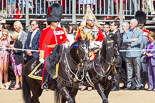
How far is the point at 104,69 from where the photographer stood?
1050cm

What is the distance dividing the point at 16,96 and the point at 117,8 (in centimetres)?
506

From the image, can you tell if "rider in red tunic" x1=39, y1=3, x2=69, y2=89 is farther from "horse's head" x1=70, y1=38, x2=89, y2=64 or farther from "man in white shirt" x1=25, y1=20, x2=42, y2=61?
"man in white shirt" x1=25, y1=20, x2=42, y2=61

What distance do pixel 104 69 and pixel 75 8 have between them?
621 centimetres

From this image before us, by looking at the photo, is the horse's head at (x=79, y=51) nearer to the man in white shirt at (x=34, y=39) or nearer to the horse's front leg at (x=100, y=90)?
the horse's front leg at (x=100, y=90)

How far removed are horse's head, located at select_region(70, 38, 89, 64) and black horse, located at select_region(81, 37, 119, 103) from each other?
3.70 feet

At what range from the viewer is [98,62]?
34.4ft

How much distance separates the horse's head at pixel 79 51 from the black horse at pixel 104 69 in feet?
3.70

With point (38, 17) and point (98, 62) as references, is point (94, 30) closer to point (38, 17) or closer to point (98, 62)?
point (98, 62)

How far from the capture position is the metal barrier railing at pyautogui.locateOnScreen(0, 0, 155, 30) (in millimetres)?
16344

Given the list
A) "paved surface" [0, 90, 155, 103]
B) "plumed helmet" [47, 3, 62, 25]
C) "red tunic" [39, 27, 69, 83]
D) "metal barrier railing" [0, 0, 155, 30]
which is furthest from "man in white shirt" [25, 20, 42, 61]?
"red tunic" [39, 27, 69, 83]

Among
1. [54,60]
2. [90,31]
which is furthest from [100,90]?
[90,31]

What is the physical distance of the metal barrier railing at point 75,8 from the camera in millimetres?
16344

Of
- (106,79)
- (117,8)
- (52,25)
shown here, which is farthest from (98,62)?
(117,8)

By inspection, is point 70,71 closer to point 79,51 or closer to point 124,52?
point 79,51
